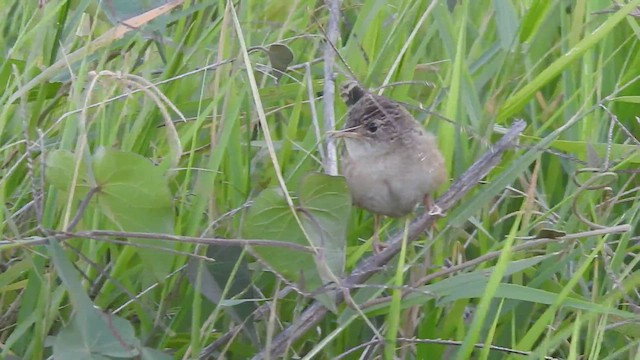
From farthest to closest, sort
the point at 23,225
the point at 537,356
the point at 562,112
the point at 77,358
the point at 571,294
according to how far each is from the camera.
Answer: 1. the point at 562,112
2. the point at 23,225
3. the point at 571,294
4. the point at 537,356
5. the point at 77,358

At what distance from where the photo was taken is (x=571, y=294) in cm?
213

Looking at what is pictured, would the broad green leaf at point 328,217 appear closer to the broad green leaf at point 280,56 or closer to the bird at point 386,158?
the bird at point 386,158

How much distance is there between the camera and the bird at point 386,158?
2201 mm

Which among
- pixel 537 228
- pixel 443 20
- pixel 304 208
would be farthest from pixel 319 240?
pixel 443 20

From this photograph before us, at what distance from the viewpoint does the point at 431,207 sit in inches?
84.5

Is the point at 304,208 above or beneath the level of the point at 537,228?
above

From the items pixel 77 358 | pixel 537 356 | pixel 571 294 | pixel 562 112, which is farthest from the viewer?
pixel 562 112

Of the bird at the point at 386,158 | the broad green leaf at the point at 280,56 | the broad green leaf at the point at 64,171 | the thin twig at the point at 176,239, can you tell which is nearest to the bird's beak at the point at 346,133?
the bird at the point at 386,158

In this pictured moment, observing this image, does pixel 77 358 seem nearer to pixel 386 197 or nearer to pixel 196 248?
pixel 196 248

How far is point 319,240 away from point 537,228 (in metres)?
0.72

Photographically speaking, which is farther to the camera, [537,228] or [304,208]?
[537,228]

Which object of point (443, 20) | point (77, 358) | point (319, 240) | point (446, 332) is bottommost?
point (446, 332)

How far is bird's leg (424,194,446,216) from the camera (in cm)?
205

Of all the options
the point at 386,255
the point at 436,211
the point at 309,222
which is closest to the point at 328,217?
the point at 309,222
